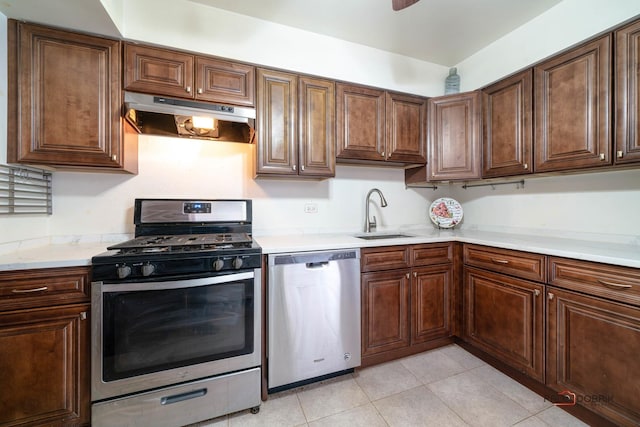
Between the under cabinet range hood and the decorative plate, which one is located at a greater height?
the under cabinet range hood

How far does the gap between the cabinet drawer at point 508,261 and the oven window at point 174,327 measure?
1743 mm

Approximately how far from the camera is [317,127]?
199 cm

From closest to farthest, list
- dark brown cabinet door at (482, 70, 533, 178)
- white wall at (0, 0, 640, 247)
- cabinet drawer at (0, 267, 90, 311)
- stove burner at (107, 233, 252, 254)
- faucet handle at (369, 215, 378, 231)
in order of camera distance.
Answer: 1. cabinet drawer at (0, 267, 90, 311)
2. stove burner at (107, 233, 252, 254)
3. white wall at (0, 0, 640, 247)
4. dark brown cabinet door at (482, 70, 533, 178)
5. faucet handle at (369, 215, 378, 231)

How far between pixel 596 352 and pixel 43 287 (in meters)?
2.85

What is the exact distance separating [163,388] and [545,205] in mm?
2981

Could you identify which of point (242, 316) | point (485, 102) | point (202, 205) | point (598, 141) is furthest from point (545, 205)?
point (202, 205)

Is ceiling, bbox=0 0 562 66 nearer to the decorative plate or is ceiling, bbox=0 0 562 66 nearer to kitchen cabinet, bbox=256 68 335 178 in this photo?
kitchen cabinet, bbox=256 68 335 178

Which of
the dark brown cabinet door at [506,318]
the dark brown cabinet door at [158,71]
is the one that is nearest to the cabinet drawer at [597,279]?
the dark brown cabinet door at [506,318]

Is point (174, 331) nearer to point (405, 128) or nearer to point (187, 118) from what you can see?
point (187, 118)

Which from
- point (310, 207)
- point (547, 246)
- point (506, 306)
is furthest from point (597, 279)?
point (310, 207)

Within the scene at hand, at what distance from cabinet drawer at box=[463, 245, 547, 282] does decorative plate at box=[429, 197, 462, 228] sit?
61 centimetres

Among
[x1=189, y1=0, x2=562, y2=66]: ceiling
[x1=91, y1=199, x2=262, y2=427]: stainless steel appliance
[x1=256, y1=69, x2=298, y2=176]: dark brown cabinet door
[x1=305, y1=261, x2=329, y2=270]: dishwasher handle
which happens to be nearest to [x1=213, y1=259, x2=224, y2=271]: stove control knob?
[x1=91, y1=199, x2=262, y2=427]: stainless steel appliance

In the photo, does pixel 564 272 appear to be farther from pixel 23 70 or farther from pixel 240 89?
pixel 23 70

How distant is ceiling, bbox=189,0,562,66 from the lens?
71.4 inches
